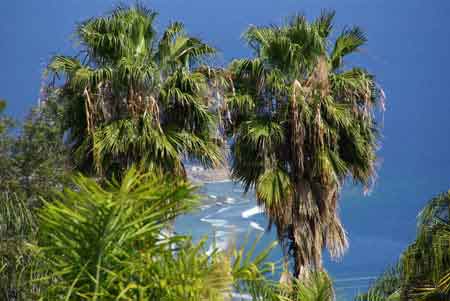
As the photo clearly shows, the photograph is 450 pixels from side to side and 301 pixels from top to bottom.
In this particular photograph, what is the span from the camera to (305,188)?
11734 millimetres

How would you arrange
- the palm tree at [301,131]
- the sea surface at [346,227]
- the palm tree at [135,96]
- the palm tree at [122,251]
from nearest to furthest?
the palm tree at [122,251] → the sea surface at [346,227] → the palm tree at [135,96] → the palm tree at [301,131]

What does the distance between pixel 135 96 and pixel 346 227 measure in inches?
1461

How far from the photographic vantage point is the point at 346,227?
46.4 metres

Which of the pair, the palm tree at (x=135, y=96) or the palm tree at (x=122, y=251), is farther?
the palm tree at (x=135, y=96)

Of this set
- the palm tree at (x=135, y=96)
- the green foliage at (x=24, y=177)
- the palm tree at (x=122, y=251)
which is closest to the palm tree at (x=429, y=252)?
the palm tree at (x=135, y=96)

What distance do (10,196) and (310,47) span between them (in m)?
5.58

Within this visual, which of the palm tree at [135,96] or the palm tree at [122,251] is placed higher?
the palm tree at [135,96]

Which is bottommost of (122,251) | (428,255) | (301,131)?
(428,255)

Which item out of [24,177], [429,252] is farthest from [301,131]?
[24,177]

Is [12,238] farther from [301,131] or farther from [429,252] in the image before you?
[429,252]

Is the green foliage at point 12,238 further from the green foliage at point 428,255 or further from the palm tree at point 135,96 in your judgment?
the green foliage at point 428,255

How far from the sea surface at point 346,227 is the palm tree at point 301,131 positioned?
0.47 m

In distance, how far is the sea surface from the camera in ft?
12.9

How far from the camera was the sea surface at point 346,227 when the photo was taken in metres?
3.93
